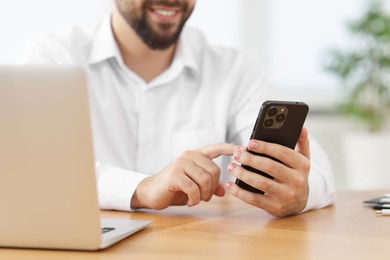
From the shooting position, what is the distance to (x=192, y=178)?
1616mm

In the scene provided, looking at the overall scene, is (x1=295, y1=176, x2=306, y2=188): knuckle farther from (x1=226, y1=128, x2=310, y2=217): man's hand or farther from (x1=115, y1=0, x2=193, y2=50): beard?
(x1=115, y1=0, x2=193, y2=50): beard

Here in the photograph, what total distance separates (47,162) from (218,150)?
556 millimetres

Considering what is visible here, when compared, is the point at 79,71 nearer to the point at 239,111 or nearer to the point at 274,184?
the point at 274,184

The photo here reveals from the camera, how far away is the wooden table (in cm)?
121

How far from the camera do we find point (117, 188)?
174 cm

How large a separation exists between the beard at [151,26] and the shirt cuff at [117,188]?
70 centimetres

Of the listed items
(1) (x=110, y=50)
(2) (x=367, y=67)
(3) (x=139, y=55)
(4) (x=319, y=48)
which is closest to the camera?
(1) (x=110, y=50)

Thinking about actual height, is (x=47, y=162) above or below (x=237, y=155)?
above

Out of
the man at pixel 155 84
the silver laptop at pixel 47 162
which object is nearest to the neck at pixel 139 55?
the man at pixel 155 84

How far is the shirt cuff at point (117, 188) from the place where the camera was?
5.62 feet

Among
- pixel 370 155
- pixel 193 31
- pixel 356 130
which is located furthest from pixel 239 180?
pixel 356 130

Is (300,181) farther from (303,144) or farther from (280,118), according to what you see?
(280,118)

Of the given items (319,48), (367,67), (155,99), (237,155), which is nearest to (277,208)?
(237,155)

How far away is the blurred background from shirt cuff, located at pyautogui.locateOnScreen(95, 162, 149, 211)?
257 centimetres
